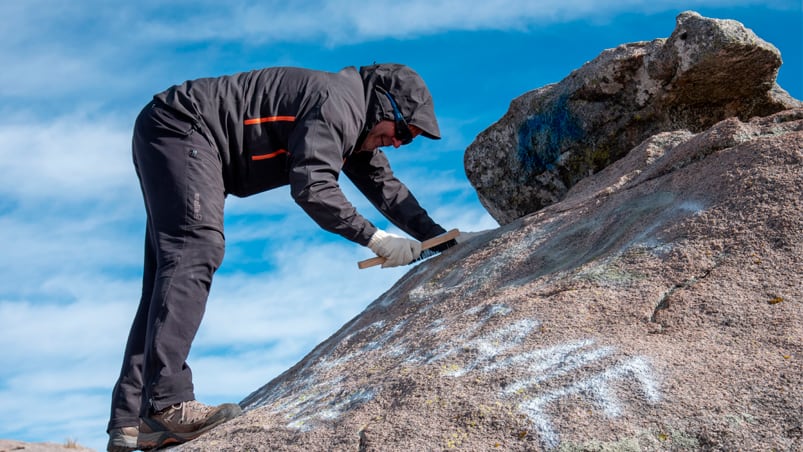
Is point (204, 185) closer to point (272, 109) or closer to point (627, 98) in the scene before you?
point (272, 109)

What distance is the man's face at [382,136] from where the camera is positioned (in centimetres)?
550

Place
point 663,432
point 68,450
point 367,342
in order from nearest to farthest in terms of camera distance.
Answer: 1. point 663,432
2. point 367,342
3. point 68,450

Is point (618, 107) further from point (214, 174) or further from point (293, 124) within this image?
point (214, 174)

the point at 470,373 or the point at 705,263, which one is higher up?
the point at 705,263

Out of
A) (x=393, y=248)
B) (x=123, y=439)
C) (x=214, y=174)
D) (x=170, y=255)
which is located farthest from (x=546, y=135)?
(x=123, y=439)

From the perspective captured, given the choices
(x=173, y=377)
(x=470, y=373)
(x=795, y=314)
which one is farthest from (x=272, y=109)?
(x=795, y=314)

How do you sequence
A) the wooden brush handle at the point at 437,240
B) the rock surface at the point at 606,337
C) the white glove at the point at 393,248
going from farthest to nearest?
the wooden brush handle at the point at 437,240
the white glove at the point at 393,248
the rock surface at the point at 606,337

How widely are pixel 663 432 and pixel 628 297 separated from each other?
0.96 m

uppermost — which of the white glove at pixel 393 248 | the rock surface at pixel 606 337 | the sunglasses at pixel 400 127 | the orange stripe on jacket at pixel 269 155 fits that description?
the sunglasses at pixel 400 127

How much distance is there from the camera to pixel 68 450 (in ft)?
23.0

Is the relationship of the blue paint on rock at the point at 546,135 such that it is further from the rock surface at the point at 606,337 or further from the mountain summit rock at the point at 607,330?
the rock surface at the point at 606,337

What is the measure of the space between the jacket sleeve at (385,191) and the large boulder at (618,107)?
113cm

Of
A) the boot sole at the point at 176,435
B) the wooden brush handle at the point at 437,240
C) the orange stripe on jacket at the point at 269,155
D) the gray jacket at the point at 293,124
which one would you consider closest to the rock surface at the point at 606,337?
the boot sole at the point at 176,435

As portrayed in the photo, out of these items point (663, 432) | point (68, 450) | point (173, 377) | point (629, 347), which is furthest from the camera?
point (68, 450)
